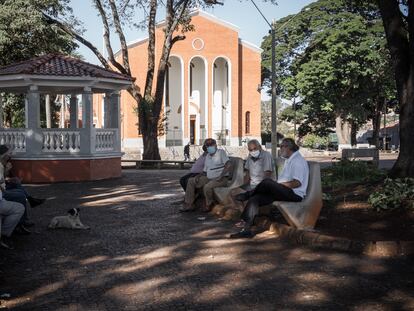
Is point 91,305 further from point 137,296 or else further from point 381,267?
point 381,267

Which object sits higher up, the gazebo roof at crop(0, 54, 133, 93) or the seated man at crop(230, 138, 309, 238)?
the gazebo roof at crop(0, 54, 133, 93)

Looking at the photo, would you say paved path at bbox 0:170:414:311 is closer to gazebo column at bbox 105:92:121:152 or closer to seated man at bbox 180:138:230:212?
seated man at bbox 180:138:230:212

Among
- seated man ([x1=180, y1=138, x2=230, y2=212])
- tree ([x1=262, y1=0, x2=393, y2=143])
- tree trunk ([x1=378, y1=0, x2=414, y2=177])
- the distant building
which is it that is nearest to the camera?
tree trunk ([x1=378, y1=0, x2=414, y2=177])

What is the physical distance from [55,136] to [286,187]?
36.7 ft

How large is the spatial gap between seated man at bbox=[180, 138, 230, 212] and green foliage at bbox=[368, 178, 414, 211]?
109 inches

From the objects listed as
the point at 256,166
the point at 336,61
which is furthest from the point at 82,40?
the point at 336,61

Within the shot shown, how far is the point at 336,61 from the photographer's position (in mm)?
45250

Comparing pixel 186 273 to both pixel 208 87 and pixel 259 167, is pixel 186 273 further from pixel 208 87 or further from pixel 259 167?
pixel 208 87

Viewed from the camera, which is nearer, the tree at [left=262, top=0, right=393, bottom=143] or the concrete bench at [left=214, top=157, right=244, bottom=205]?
the concrete bench at [left=214, top=157, right=244, bottom=205]

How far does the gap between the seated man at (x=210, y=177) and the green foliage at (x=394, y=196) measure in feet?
9.04

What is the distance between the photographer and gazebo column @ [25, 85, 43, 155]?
53.5 ft

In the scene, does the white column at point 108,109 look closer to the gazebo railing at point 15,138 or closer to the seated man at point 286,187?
the gazebo railing at point 15,138

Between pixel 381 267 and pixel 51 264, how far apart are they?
371cm

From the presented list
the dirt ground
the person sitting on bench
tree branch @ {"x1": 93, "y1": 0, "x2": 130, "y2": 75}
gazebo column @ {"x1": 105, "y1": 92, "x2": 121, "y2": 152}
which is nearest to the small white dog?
the person sitting on bench
